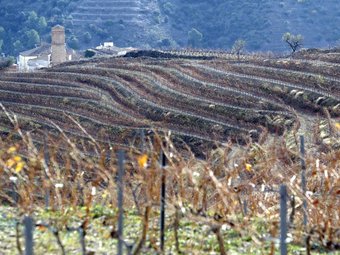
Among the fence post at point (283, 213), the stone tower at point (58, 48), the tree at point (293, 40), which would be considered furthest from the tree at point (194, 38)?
the fence post at point (283, 213)

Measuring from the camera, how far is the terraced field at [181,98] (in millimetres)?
31828

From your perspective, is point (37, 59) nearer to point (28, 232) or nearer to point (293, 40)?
point (293, 40)

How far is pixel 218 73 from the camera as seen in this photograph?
4041 cm

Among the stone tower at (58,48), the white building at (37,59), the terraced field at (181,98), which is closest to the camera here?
the terraced field at (181,98)

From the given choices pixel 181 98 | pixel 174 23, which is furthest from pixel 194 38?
pixel 181 98

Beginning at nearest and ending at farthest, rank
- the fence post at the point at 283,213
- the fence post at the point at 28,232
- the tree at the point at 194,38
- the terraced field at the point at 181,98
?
the fence post at the point at 28,232 < the fence post at the point at 283,213 < the terraced field at the point at 181,98 < the tree at the point at 194,38

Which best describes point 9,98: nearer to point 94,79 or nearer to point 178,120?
point 94,79

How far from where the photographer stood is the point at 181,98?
36531 mm

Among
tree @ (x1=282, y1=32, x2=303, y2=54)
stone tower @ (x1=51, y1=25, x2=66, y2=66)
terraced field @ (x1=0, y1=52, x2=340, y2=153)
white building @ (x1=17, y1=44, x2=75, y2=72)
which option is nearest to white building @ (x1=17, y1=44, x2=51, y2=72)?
white building @ (x1=17, y1=44, x2=75, y2=72)

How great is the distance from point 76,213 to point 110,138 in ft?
72.1

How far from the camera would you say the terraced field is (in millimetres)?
31828

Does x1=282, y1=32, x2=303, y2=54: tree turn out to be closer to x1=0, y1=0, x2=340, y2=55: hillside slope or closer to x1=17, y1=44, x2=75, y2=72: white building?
x1=17, y1=44, x2=75, y2=72: white building

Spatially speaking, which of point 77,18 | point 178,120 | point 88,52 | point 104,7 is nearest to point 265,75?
point 178,120

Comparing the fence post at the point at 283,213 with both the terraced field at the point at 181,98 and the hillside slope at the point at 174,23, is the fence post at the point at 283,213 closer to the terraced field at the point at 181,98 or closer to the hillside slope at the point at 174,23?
the terraced field at the point at 181,98
